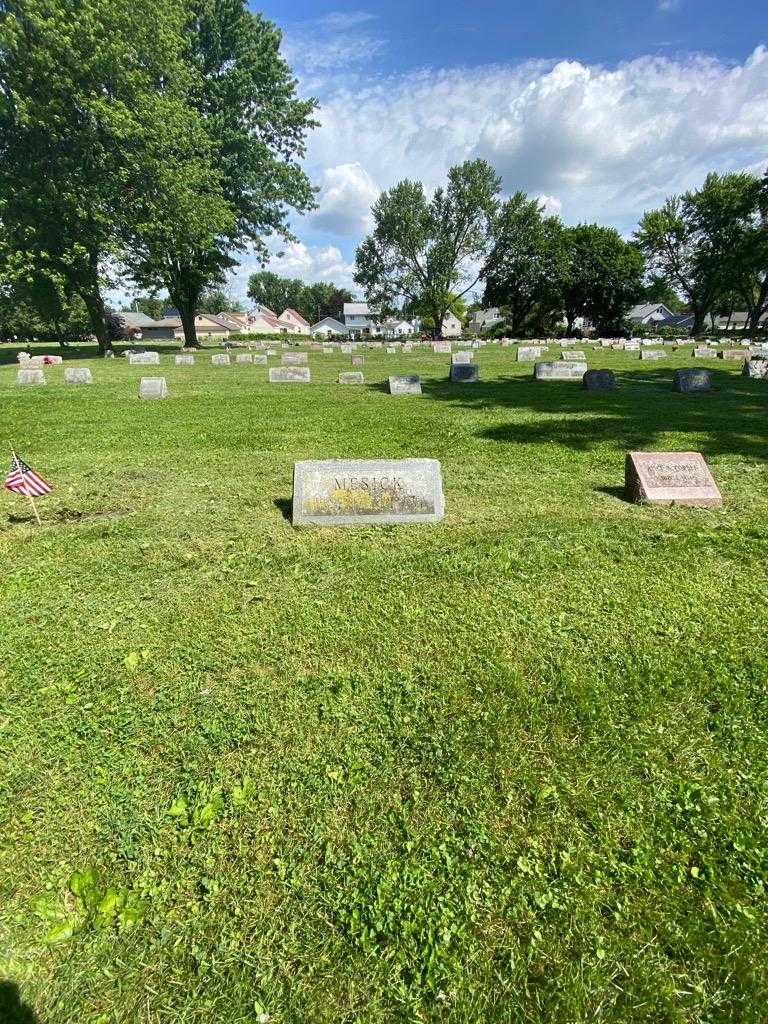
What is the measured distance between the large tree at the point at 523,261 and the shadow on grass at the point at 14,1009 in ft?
204

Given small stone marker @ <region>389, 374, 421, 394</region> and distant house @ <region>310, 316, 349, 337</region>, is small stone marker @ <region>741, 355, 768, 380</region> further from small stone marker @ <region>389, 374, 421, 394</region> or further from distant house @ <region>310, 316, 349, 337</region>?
distant house @ <region>310, 316, 349, 337</region>

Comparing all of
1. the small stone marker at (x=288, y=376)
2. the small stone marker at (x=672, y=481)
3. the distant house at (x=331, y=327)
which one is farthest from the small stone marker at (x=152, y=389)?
the distant house at (x=331, y=327)

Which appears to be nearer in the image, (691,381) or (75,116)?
(691,381)

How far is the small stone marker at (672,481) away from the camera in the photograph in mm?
6078

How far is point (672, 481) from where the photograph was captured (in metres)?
6.20

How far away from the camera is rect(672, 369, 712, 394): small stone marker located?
15.5 m

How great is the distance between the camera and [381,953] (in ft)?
6.64

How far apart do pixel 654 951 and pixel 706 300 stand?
3036 inches

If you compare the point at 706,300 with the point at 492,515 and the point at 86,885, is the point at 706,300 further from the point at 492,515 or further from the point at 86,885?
the point at 86,885

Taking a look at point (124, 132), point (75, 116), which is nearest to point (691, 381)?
point (124, 132)

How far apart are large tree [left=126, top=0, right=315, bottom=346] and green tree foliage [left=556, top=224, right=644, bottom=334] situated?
3555 cm

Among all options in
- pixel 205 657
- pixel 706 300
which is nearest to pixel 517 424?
pixel 205 657

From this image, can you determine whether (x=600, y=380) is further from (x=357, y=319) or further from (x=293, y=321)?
(x=293, y=321)

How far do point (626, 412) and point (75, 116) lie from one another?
32.8 metres
